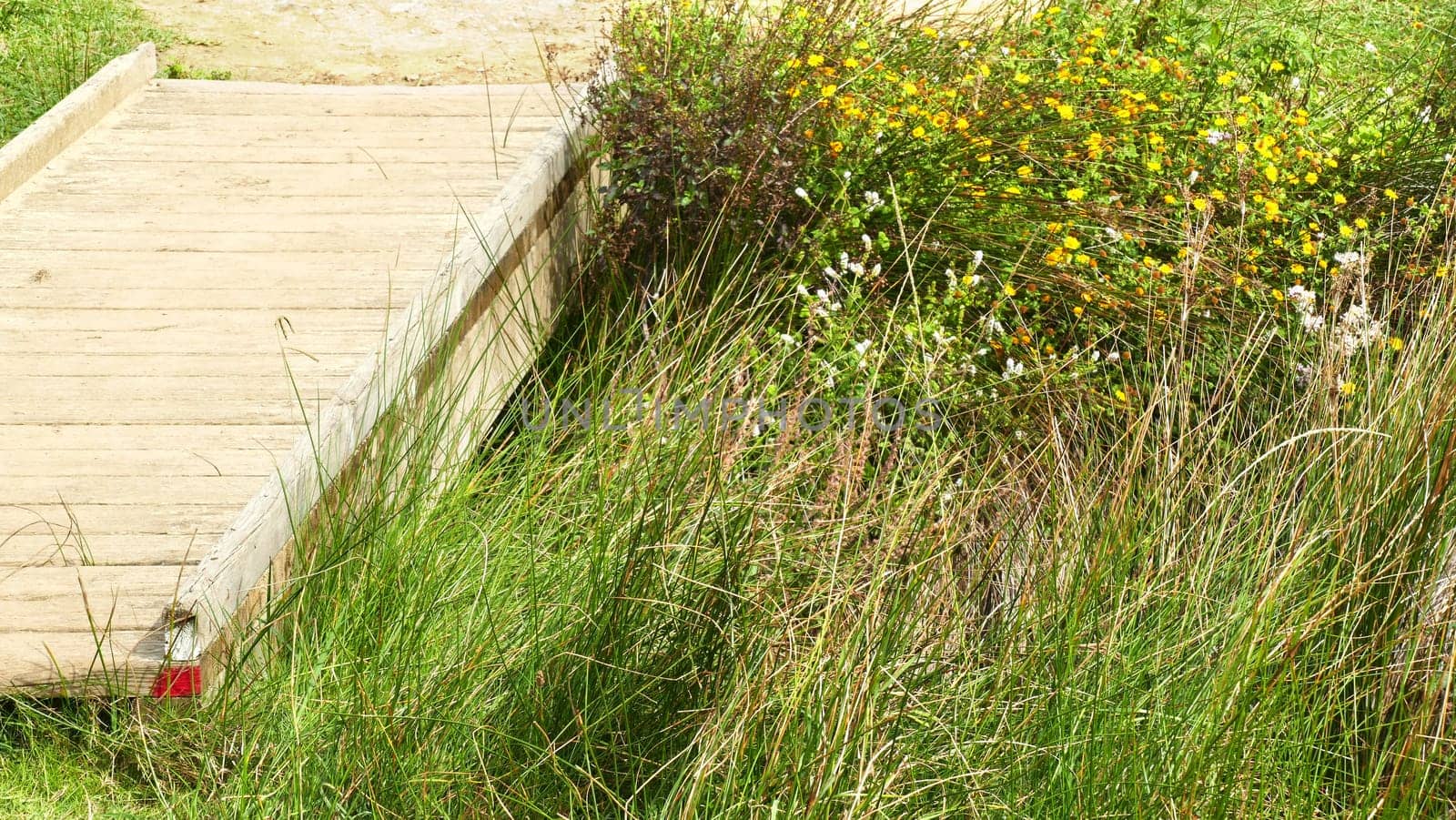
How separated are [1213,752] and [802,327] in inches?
77.9

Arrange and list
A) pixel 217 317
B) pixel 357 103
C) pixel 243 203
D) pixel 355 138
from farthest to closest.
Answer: pixel 357 103 → pixel 355 138 → pixel 243 203 → pixel 217 317

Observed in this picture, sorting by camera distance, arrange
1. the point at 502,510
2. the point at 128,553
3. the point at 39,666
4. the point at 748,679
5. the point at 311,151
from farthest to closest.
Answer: the point at 311,151 → the point at 502,510 → the point at 128,553 → the point at 39,666 → the point at 748,679

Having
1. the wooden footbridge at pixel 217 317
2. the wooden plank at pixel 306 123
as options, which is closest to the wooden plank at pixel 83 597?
the wooden footbridge at pixel 217 317

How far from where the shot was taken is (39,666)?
2498mm

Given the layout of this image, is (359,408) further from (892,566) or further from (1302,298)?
(1302,298)

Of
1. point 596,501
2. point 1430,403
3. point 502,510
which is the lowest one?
point 502,510

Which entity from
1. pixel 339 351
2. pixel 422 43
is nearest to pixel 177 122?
pixel 422 43

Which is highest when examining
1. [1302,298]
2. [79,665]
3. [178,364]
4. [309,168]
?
[1302,298]

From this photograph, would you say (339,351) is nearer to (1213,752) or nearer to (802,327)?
(802,327)

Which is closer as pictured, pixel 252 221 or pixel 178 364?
pixel 178 364

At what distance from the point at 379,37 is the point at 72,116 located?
75.7 inches

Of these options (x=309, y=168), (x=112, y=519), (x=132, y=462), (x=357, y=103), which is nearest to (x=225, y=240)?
(x=309, y=168)

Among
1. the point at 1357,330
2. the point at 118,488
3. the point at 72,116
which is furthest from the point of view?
the point at 72,116

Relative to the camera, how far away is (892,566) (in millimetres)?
2697
